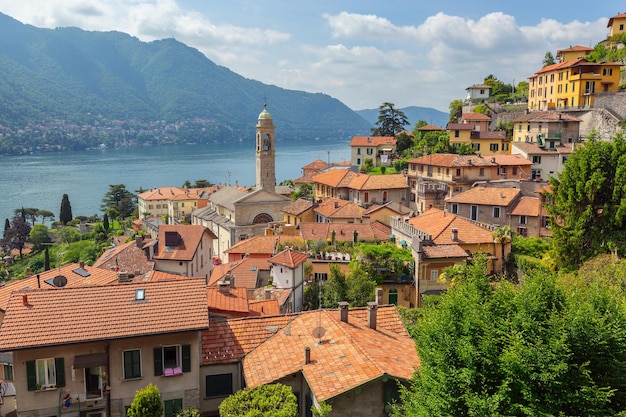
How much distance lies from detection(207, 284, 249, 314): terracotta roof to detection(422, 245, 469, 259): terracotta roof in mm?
11154

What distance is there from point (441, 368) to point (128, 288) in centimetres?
1011

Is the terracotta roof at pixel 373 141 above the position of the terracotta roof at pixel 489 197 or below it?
above

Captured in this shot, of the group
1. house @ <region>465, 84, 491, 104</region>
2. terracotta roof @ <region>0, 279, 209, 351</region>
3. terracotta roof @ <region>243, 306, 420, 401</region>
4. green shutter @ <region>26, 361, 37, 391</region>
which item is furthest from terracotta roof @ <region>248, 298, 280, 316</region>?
house @ <region>465, 84, 491, 104</region>

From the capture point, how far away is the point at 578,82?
59.2 meters

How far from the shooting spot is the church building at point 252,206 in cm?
5003

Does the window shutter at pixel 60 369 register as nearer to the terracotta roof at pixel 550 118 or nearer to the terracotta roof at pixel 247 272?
the terracotta roof at pixel 247 272

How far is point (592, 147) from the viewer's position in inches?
1048

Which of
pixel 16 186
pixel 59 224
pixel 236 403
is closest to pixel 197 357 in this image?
pixel 236 403

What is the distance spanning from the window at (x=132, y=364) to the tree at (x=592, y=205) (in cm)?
2159

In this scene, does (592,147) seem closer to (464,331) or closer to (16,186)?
(464,331)

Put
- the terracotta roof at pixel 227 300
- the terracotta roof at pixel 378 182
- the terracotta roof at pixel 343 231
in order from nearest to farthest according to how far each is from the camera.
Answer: the terracotta roof at pixel 227 300 → the terracotta roof at pixel 343 231 → the terracotta roof at pixel 378 182

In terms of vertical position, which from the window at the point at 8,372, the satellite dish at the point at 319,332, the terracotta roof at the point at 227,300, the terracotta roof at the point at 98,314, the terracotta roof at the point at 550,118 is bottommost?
the window at the point at 8,372

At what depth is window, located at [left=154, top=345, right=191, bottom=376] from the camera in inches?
576

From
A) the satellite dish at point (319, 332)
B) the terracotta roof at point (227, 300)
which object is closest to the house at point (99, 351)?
the satellite dish at point (319, 332)
